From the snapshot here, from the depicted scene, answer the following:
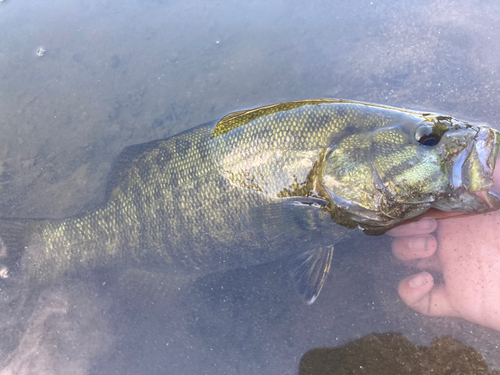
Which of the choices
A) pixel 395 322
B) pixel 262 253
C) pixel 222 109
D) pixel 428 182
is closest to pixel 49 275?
pixel 262 253

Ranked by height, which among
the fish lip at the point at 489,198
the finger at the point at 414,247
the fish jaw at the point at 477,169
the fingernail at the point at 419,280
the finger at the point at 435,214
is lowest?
the fingernail at the point at 419,280

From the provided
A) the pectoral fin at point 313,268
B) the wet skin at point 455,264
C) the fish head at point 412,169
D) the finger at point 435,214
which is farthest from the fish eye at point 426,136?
the pectoral fin at point 313,268

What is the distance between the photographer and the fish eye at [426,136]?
1938 mm

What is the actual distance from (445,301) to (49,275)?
141 inches

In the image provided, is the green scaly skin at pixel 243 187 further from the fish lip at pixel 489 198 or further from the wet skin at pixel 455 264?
the wet skin at pixel 455 264

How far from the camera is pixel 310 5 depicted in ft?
11.6

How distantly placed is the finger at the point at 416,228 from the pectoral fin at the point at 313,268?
571 millimetres

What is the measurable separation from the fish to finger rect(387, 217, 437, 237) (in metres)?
0.13

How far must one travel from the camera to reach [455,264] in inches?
95.7

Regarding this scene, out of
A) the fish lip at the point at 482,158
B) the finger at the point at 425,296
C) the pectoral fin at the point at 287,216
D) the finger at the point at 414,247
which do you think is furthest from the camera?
the finger at the point at 414,247

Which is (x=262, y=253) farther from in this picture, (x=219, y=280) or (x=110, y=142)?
(x=110, y=142)

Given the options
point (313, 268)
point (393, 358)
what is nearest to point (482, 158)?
point (313, 268)

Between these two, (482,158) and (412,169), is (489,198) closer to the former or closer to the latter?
(482,158)

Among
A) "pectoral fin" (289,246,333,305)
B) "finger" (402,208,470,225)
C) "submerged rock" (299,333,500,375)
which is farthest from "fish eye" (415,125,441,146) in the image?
A: "submerged rock" (299,333,500,375)
